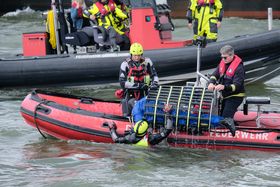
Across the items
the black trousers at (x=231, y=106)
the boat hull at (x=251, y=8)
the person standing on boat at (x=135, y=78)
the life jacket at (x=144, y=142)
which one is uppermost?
the boat hull at (x=251, y=8)

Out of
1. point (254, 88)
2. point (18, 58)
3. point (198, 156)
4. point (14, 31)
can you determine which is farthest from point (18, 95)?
point (14, 31)

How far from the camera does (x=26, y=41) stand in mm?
11375

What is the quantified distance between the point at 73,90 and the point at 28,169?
13.7ft

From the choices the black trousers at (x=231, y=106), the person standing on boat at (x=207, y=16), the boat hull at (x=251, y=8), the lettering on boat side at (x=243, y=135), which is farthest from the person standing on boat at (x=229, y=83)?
the boat hull at (x=251, y=8)

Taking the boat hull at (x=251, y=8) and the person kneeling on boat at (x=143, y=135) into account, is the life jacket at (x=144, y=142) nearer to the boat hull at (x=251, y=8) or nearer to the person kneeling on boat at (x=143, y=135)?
the person kneeling on boat at (x=143, y=135)

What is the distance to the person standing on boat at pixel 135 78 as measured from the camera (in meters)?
7.70

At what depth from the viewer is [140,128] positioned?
7258 mm

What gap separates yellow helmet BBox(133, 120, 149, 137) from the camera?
726cm

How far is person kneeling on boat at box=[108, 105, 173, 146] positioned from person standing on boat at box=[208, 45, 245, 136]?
0.57 m

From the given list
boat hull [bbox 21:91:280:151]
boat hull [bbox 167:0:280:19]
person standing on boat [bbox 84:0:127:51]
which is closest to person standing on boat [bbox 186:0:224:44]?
person standing on boat [bbox 84:0:127:51]

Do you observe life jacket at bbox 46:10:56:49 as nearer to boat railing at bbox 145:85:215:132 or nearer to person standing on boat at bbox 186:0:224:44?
person standing on boat at bbox 186:0:224:44

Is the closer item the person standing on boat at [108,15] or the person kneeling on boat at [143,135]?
the person kneeling on boat at [143,135]

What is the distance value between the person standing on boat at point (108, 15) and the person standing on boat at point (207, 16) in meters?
1.07

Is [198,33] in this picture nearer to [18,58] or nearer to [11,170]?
[18,58]
